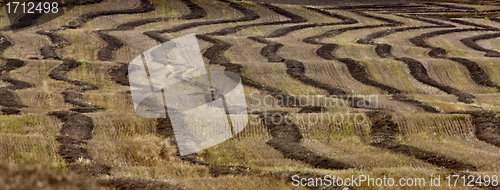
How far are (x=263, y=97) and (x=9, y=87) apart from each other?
638 inches

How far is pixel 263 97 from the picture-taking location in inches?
1190

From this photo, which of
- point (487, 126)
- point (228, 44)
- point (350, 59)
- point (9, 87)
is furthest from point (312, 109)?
point (228, 44)

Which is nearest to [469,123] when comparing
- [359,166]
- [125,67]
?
[359,166]

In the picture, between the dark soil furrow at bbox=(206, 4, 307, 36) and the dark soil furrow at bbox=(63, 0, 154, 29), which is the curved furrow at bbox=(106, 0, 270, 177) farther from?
the dark soil furrow at bbox=(206, 4, 307, 36)

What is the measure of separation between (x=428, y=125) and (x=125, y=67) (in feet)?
78.3

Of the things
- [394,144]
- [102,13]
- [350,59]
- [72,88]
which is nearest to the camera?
[394,144]

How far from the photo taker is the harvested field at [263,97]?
602 inches

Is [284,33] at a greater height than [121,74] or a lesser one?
lesser

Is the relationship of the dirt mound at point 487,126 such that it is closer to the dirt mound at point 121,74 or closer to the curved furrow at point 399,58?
the curved furrow at point 399,58

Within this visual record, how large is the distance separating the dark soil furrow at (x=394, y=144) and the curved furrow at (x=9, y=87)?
1715 cm

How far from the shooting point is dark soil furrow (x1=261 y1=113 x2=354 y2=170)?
56.7 ft

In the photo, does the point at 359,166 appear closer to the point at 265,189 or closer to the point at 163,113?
the point at 265,189

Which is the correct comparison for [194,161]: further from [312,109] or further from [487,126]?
[487,126]

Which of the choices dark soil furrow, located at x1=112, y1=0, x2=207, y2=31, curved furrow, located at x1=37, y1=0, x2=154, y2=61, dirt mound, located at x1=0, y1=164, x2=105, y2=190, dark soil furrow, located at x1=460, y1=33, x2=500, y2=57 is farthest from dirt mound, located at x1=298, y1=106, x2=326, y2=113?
dark soil furrow, located at x1=112, y1=0, x2=207, y2=31
